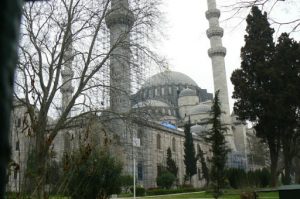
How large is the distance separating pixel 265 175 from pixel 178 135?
23.8 m

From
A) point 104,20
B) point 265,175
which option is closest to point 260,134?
point 265,175

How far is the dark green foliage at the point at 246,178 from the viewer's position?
2818cm

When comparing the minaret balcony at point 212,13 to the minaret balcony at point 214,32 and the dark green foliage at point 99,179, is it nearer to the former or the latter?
the minaret balcony at point 214,32

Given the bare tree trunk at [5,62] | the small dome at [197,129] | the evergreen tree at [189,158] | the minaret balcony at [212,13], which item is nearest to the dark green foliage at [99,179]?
the bare tree trunk at [5,62]

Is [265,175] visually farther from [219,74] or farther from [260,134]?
[219,74]

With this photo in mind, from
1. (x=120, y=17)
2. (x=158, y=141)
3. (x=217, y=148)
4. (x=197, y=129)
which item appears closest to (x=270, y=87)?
(x=217, y=148)

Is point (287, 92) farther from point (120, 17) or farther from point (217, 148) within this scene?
point (120, 17)

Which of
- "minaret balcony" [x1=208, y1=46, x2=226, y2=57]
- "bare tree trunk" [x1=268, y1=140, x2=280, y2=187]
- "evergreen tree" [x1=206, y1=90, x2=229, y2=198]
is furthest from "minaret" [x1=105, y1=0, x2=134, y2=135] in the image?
"minaret balcony" [x1=208, y1=46, x2=226, y2=57]

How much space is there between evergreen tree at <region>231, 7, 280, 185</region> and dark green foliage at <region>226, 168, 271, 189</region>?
1809mm

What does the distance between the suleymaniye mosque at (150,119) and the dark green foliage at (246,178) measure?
386 centimetres

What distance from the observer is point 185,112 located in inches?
2707

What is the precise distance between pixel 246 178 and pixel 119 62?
16.2 m

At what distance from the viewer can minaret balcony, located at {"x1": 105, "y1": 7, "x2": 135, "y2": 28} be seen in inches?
667

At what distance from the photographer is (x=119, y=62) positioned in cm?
1655
